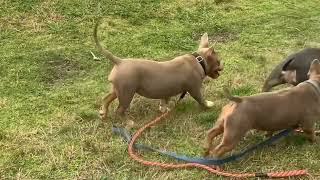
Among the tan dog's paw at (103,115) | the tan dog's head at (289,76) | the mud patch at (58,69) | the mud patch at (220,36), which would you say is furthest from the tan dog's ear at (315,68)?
the mud patch at (58,69)

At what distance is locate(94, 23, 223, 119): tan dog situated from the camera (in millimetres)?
5004

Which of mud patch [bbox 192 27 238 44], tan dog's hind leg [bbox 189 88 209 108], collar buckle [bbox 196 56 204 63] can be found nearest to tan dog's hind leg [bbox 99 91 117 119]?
tan dog's hind leg [bbox 189 88 209 108]

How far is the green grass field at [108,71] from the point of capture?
4582mm

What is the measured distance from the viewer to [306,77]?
520cm

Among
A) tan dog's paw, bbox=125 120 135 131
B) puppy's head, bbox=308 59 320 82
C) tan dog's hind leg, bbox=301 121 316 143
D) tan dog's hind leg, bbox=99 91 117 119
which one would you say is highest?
puppy's head, bbox=308 59 320 82

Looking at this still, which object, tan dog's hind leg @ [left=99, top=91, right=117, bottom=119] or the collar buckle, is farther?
the collar buckle

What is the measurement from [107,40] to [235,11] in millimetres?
2218

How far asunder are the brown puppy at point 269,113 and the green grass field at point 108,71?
0.22m

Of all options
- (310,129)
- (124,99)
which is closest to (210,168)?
(310,129)

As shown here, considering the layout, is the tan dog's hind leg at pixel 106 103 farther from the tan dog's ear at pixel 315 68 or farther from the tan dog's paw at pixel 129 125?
the tan dog's ear at pixel 315 68

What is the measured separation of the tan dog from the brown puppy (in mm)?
777

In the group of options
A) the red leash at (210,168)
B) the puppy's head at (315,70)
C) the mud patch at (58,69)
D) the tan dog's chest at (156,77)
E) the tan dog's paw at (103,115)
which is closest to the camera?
the red leash at (210,168)

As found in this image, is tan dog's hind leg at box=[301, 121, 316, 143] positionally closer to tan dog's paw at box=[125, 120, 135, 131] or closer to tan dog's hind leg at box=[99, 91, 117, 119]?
tan dog's paw at box=[125, 120, 135, 131]

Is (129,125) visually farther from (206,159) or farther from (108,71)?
(108,71)
